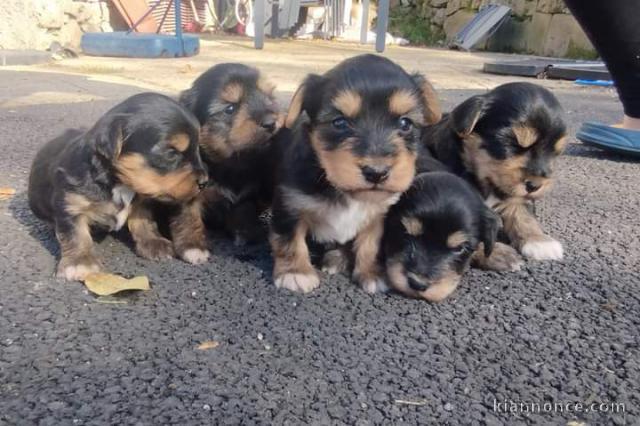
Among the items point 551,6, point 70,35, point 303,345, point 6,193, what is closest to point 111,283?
point 303,345

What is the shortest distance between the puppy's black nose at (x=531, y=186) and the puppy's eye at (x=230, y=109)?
143 cm

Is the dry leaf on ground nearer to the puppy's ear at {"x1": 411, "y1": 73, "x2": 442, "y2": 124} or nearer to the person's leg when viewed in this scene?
the puppy's ear at {"x1": 411, "y1": 73, "x2": 442, "y2": 124}

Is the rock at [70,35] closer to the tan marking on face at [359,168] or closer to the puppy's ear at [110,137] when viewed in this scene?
the puppy's ear at [110,137]

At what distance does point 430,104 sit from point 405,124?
0.22m

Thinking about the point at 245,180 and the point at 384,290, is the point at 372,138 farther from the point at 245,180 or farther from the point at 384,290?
the point at 245,180

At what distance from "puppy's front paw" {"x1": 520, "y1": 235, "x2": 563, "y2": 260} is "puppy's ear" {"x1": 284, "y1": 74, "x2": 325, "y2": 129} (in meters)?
1.20

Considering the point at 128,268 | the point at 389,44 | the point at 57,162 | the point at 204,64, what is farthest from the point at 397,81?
the point at 389,44

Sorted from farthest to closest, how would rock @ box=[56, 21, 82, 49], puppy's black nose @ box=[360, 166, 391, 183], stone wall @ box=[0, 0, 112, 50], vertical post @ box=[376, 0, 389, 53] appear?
vertical post @ box=[376, 0, 389, 53] < rock @ box=[56, 21, 82, 49] < stone wall @ box=[0, 0, 112, 50] < puppy's black nose @ box=[360, 166, 391, 183]

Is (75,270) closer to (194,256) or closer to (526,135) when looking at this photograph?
(194,256)

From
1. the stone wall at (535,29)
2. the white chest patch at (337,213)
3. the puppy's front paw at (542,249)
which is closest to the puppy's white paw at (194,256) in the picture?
the white chest patch at (337,213)

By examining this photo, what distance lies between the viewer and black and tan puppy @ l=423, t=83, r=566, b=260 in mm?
2799

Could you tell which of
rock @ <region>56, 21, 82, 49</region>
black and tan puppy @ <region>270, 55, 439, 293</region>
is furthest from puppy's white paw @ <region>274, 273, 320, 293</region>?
rock @ <region>56, 21, 82, 49</region>

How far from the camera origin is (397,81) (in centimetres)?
237

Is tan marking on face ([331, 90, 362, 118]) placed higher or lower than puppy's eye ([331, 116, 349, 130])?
higher
